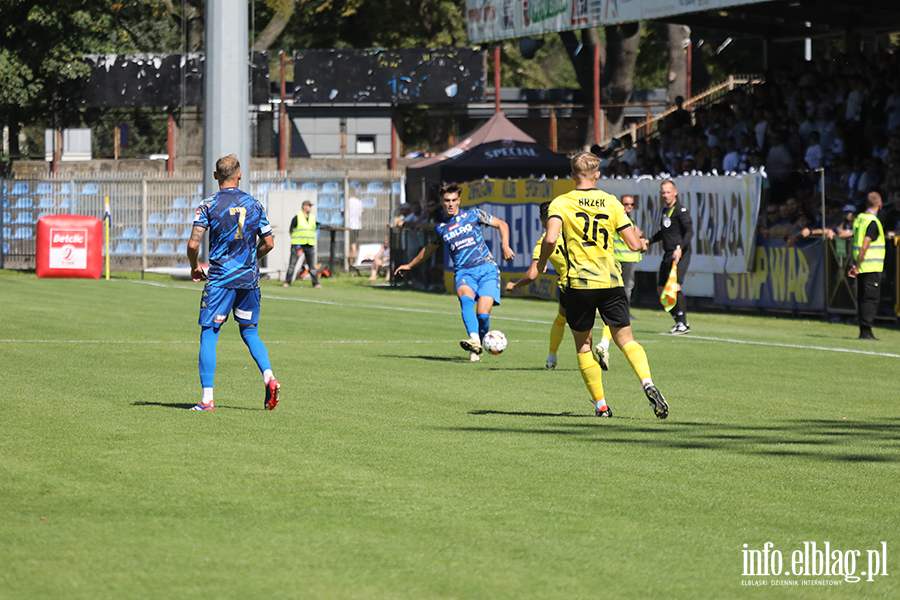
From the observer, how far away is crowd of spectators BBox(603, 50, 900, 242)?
20906 mm

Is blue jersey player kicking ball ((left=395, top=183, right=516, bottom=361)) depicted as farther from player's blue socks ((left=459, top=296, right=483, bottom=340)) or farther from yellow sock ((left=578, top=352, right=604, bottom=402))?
yellow sock ((left=578, top=352, right=604, bottom=402))

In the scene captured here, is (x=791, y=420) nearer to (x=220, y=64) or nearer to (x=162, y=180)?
(x=220, y=64)

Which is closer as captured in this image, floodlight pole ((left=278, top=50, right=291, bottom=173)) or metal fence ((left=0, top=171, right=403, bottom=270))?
metal fence ((left=0, top=171, right=403, bottom=270))

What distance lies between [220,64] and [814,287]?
14.1 meters

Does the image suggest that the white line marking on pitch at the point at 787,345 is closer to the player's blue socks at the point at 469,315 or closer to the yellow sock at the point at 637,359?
the player's blue socks at the point at 469,315

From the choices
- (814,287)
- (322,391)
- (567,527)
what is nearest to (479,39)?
(814,287)

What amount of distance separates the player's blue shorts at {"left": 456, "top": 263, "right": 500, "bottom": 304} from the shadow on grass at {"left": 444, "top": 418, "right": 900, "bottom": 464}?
4.75 m

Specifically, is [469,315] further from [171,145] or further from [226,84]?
[171,145]

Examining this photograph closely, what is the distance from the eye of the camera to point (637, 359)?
29.9ft

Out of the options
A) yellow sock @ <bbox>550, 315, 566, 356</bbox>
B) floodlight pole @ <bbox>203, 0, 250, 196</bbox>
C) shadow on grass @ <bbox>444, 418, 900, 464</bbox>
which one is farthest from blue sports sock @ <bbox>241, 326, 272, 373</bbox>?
floodlight pole @ <bbox>203, 0, 250, 196</bbox>

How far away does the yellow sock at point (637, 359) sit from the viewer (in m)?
9.05

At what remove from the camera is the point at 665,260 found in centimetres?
1773

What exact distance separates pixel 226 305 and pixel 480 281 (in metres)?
5.42

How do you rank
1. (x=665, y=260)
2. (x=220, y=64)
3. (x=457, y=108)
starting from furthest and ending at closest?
1. (x=457, y=108)
2. (x=220, y=64)
3. (x=665, y=260)
